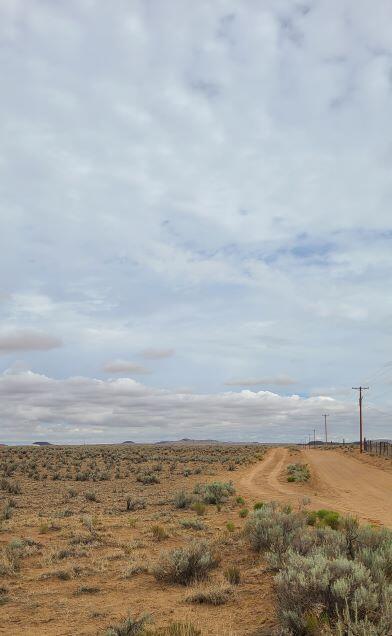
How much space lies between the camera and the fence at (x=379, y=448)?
58719mm

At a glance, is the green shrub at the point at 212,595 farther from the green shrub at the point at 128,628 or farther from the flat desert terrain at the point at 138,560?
the green shrub at the point at 128,628

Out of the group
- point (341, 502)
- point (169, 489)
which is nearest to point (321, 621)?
point (341, 502)

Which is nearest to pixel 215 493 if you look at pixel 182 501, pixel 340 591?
pixel 182 501

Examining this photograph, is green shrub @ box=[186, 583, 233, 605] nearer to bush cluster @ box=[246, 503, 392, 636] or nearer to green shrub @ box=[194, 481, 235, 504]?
bush cluster @ box=[246, 503, 392, 636]

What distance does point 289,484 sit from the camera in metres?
28.5

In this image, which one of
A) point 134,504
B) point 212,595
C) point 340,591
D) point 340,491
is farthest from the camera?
point 340,491

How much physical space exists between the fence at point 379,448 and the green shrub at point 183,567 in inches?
1929

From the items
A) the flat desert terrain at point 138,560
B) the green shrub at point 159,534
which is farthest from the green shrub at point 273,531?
the green shrub at point 159,534

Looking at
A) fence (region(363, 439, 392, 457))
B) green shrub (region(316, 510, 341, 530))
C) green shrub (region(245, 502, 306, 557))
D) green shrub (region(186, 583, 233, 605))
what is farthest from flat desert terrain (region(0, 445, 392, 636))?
fence (region(363, 439, 392, 457))

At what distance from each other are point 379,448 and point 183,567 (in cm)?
6372

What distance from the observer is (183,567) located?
9.78m

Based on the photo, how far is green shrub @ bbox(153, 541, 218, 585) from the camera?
9766 mm

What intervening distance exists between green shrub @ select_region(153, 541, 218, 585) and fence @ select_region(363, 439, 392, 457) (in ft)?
161

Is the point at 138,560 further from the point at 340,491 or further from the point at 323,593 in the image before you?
the point at 340,491
